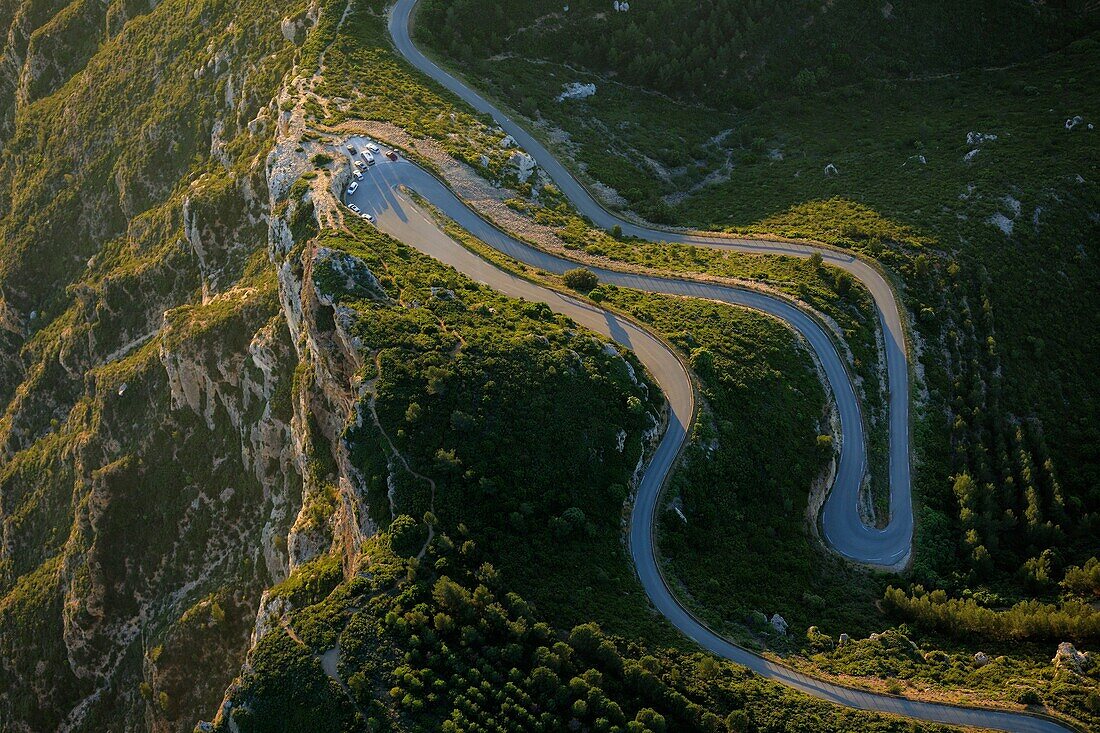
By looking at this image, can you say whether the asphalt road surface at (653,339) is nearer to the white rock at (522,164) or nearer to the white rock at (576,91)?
the white rock at (522,164)

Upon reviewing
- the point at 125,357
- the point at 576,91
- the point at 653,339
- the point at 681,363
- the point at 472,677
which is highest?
the point at 576,91

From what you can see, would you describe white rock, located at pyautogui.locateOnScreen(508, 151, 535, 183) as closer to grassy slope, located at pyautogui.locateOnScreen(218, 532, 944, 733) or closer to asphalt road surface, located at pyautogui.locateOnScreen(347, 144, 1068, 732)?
asphalt road surface, located at pyautogui.locateOnScreen(347, 144, 1068, 732)

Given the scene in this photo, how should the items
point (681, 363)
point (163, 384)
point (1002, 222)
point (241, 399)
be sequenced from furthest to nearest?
point (163, 384), point (1002, 222), point (241, 399), point (681, 363)

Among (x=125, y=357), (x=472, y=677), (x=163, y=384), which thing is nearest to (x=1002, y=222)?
(x=472, y=677)

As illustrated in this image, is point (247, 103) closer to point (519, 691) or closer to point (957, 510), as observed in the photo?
point (519, 691)

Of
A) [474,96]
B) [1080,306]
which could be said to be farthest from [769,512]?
[474,96]

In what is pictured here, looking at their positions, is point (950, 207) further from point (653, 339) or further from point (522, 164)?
point (522, 164)

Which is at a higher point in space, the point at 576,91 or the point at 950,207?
the point at 950,207
